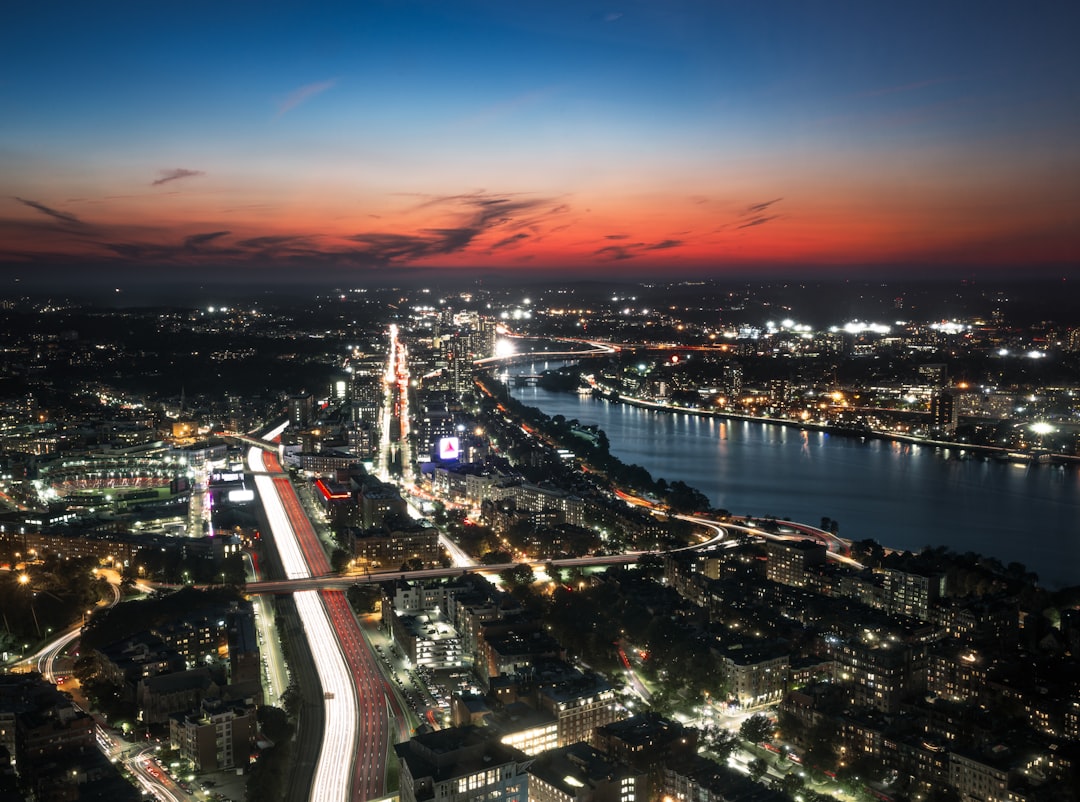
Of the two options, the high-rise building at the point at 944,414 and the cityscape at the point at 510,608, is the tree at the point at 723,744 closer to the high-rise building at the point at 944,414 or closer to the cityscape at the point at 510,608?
the cityscape at the point at 510,608

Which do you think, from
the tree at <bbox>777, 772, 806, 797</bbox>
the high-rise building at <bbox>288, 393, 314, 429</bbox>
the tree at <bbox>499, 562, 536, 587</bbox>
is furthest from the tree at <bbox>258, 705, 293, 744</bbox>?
the high-rise building at <bbox>288, 393, 314, 429</bbox>

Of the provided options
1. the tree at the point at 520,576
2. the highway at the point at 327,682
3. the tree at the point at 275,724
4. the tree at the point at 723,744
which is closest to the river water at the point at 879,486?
the tree at the point at 520,576

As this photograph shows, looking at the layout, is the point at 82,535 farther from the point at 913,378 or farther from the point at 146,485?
the point at 913,378

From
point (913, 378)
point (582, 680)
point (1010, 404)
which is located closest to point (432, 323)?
point (913, 378)

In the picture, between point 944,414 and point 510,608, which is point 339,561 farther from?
point 944,414

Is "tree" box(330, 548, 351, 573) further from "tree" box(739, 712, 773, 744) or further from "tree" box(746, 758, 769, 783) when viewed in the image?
"tree" box(746, 758, 769, 783)

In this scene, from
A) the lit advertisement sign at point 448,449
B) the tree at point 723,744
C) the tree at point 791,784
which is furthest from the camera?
the lit advertisement sign at point 448,449
